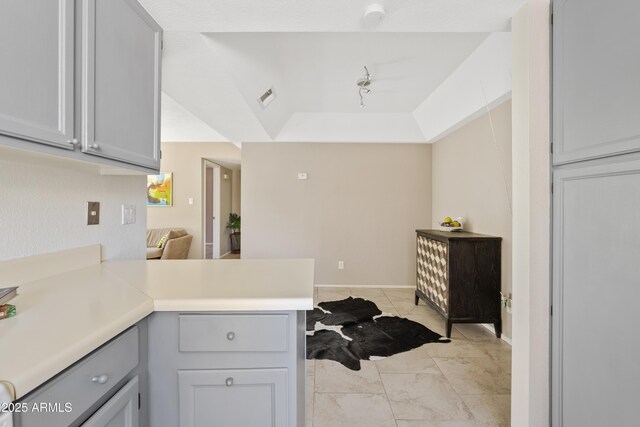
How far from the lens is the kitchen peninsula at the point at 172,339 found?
0.78 metres

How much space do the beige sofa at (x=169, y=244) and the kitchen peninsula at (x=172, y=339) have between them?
365cm

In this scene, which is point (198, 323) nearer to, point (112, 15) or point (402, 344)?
point (112, 15)

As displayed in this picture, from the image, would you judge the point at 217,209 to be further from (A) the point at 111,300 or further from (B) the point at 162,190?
(A) the point at 111,300

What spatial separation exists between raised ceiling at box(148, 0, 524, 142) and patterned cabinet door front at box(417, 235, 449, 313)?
1.42 meters

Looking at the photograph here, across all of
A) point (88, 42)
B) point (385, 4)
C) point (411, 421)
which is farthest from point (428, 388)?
point (88, 42)

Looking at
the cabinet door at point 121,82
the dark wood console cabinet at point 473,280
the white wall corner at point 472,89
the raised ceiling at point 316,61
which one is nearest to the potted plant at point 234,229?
the raised ceiling at point 316,61

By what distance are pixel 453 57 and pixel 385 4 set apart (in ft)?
4.86

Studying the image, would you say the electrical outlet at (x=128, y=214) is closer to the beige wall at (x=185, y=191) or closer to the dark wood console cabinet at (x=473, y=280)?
the dark wood console cabinet at (x=473, y=280)

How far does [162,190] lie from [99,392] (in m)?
5.58

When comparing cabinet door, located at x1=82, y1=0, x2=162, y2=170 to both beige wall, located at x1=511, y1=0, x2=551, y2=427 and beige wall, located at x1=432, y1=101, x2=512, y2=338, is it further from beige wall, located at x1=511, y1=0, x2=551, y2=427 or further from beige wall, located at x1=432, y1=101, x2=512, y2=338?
beige wall, located at x1=432, y1=101, x2=512, y2=338

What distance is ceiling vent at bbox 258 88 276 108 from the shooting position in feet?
9.87

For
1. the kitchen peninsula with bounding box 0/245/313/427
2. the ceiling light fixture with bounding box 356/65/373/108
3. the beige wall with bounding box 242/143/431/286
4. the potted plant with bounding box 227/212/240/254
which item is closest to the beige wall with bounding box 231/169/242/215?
the potted plant with bounding box 227/212/240/254

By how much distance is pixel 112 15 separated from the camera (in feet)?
3.79

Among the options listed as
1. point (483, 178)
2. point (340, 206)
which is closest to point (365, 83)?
point (483, 178)
